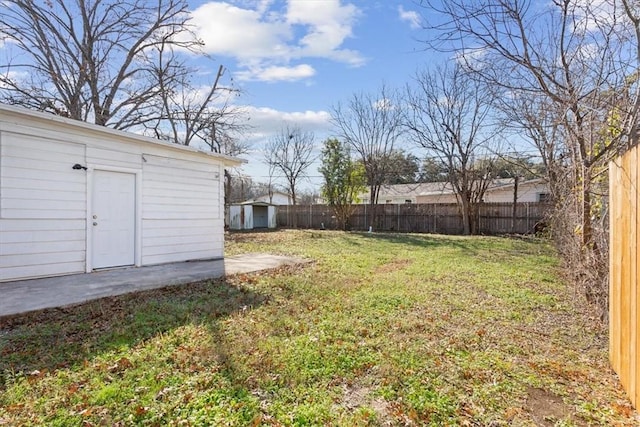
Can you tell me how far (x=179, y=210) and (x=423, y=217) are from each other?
44.7 feet

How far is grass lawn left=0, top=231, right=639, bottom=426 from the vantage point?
2094 millimetres

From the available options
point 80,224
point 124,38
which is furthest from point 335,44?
point 124,38

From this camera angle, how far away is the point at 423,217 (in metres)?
18.0

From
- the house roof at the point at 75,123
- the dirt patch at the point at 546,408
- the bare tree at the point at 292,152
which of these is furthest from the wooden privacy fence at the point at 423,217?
the dirt patch at the point at 546,408

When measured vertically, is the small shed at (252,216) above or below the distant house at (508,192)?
below

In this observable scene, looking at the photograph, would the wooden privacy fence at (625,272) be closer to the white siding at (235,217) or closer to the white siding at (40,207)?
the white siding at (40,207)

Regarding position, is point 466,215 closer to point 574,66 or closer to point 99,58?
point 574,66

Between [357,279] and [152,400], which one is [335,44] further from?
[152,400]

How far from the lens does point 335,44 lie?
28.8 ft

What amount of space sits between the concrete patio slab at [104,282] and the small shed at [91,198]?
33 cm

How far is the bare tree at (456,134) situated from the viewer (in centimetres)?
1570

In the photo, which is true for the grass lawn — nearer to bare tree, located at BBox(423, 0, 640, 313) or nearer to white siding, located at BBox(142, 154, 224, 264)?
bare tree, located at BBox(423, 0, 640, 313)

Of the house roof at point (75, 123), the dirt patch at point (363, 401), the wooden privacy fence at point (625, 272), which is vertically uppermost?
the house roof at point (75, 123)

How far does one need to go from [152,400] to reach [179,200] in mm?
5646
